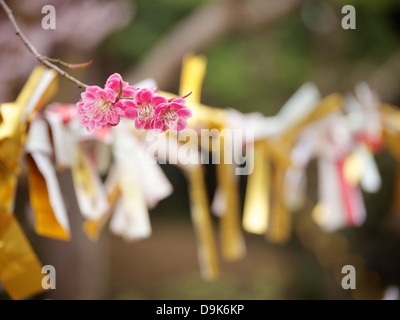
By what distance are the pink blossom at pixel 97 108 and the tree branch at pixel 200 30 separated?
3.19 ft

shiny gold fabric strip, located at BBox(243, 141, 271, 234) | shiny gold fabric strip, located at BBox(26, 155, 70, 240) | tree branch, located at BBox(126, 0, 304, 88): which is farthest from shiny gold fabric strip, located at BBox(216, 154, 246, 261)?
tree branch, located at BBox(126, 0, 304, 88)

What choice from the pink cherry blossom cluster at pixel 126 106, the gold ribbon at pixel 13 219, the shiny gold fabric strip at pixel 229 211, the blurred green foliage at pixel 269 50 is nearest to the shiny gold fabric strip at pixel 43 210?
the gold ribbon at pixel 13 219

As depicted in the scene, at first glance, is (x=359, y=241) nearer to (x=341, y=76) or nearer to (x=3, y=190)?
(x=341, y=76)

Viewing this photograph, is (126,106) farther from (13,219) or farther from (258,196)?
(258,196)

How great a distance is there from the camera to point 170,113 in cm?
37

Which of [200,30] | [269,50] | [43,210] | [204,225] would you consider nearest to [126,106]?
[43,210]

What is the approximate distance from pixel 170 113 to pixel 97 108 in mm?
59

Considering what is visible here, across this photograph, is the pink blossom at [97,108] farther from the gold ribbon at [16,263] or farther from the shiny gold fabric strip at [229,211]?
the shiny gold fabric strip at [229,211]

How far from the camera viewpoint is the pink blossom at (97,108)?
0.36 m

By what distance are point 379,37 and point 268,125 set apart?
2.05 meters

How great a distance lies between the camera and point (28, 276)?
1.60 feet

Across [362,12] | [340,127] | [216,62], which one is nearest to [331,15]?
[362,12]

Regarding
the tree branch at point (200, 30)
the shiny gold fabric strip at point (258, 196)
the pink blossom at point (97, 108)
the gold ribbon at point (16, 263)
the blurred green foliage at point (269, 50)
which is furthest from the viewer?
the blurred green foliage at point (269, 50)

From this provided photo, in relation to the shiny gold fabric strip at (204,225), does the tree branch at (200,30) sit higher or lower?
higher
